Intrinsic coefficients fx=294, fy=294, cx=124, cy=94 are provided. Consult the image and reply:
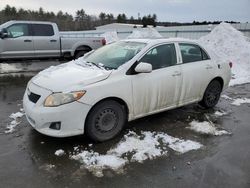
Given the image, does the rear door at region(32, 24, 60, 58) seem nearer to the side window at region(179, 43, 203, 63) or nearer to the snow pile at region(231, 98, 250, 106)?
the side window at region(179, 43, 203, 63)

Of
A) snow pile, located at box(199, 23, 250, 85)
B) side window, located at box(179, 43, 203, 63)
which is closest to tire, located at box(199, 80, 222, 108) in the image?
side window, located at box(179, 43, 203, 63)

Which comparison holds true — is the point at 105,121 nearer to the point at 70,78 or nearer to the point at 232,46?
the point at 70,78

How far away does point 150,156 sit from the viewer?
449cm

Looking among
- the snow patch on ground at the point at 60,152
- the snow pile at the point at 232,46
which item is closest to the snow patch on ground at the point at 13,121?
the snow patch on ground at the point at 60,152

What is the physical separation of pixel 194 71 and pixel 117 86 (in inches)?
80.2

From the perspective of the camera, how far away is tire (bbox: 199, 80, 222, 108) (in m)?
6.71

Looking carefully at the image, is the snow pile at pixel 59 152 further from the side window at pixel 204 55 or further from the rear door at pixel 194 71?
the side window at pixel 204 55

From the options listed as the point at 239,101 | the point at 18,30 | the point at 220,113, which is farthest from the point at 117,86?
the point at 18,30

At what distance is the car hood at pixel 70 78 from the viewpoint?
4.59 metres

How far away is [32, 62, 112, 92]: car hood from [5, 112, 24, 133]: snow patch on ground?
1053 millimetres

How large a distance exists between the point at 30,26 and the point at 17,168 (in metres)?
8.73

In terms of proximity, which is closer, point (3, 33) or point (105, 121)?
point (105, 121)

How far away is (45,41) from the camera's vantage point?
11852 millimetres

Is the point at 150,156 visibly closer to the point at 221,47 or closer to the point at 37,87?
the point at 37,87
